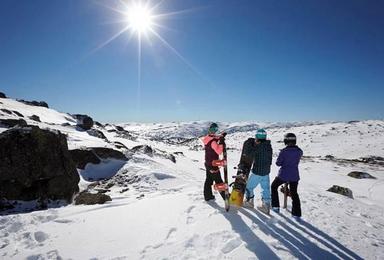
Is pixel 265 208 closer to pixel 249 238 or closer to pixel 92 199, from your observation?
pixel 249 238

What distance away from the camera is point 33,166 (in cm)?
1126

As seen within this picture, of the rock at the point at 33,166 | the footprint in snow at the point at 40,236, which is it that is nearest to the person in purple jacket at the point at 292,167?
the footprint in snow at the point at 40,236

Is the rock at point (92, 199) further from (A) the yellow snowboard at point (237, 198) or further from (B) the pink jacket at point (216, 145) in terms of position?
(A) the yellow snowboard at point (237, 198)

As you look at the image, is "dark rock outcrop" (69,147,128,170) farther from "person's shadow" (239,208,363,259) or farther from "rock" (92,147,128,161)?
"person's shadow" (239,208,363,259)

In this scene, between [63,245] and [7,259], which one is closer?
[7,259]

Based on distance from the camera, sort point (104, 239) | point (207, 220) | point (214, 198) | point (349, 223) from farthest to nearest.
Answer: point (214, 198) → point (349, 223) → point (207, 220) → point (104, 239)

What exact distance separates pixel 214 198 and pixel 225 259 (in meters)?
4.34

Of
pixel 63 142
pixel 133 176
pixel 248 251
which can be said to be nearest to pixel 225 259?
pixel 248 251

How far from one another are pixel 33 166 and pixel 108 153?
8.54 meters

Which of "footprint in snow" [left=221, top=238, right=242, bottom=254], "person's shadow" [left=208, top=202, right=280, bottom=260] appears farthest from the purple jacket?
"footprint in snow" [left=221, top=238, right=242, bottom=254]

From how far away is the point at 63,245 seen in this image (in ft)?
19.4

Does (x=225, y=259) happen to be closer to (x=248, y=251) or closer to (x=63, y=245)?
(x=248, y=251)

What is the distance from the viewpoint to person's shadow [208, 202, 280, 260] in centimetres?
548

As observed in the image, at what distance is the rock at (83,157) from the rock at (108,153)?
1.75 ft
